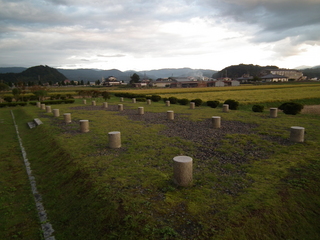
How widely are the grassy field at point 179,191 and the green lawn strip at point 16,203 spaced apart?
14 cm

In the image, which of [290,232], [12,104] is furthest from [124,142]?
[12,104]

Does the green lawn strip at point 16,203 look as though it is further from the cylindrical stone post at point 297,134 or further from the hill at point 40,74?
the hill at point 40,74

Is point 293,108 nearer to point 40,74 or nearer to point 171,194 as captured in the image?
point 171,194

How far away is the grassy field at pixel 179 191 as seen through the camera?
13.7 feet

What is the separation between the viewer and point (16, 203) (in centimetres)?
608

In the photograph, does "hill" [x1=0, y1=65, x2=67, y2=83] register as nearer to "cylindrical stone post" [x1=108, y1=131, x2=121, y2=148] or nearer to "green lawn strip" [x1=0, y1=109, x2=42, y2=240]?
"green lawn strip" [x1=0, y1=109, x2=42, y2=240]

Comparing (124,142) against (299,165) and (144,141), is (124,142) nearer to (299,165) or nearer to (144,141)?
(144,141)

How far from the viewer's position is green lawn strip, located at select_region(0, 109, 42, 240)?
489 cm

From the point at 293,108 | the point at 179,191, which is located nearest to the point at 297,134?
the point at 179,191

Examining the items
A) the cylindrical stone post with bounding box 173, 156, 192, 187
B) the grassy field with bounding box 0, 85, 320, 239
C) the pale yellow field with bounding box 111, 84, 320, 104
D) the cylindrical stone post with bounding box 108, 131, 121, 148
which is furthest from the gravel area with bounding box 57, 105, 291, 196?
the pale yellow field with bounding box 111, 84, 320, 104

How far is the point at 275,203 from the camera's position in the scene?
4.77 meters

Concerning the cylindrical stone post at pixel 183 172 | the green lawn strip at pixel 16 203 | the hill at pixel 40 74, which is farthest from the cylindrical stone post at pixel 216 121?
the hill at pixel 40 74

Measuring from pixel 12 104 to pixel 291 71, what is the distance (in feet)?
509

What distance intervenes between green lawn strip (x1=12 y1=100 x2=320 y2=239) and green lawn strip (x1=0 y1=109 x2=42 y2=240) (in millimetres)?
441
